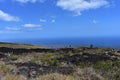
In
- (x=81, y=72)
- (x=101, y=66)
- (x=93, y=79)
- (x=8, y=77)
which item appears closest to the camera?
(x=8, y=77)

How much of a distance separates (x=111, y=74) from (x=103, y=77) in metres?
1.63

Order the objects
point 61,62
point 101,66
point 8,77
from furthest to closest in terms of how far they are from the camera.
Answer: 1. point 61,62
2. point 101,66
3. point 8,77

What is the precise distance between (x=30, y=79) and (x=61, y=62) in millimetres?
12227

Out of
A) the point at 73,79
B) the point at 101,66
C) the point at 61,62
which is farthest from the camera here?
the point at 61,62

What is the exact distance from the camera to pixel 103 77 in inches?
863

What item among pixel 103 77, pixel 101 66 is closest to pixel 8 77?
pixel 103 77

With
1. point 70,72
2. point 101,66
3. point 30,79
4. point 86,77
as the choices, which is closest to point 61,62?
point 101,66

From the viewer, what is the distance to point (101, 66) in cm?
2809

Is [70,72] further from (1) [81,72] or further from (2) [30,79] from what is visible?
(2) [30,79]

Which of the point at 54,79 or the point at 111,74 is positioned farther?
the point at 111,74

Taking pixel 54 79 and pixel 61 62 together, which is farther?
pixel 61 62

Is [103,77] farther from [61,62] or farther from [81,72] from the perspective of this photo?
[61,62]

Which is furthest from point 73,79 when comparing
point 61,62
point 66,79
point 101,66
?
point 61,62

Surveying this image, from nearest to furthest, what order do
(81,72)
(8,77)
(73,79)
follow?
(8,77)
(73,79)
(81,72)
